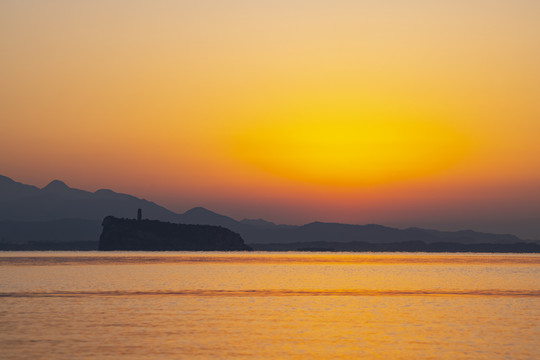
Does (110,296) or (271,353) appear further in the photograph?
(110,296)

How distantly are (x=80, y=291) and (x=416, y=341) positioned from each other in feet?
Result: 153

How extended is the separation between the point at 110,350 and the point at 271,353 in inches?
334

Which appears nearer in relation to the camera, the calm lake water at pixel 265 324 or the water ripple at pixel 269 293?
the calm lake water at pixel 265 324

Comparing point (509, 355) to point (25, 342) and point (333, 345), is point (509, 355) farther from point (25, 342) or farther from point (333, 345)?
point (25, 342)

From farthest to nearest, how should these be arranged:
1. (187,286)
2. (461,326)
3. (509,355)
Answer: (187,286) → (461,326) → (509,355)

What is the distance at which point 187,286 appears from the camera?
93688 millimetres

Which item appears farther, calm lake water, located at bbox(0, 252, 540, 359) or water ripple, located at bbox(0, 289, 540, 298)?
water ripple, located at bbox(0, 289, 540, 298)

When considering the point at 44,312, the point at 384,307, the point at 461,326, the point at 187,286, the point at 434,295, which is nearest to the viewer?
the point at 461,326

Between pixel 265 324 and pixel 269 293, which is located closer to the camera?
pixel 265 324

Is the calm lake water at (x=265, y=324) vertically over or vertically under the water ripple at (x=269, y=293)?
under

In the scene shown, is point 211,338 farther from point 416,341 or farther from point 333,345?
point 416,341

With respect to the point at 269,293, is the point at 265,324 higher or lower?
lower

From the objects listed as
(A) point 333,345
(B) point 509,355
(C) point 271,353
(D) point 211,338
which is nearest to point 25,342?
(D) point 211,338

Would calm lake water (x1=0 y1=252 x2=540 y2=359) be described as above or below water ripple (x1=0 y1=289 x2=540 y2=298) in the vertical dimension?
below
